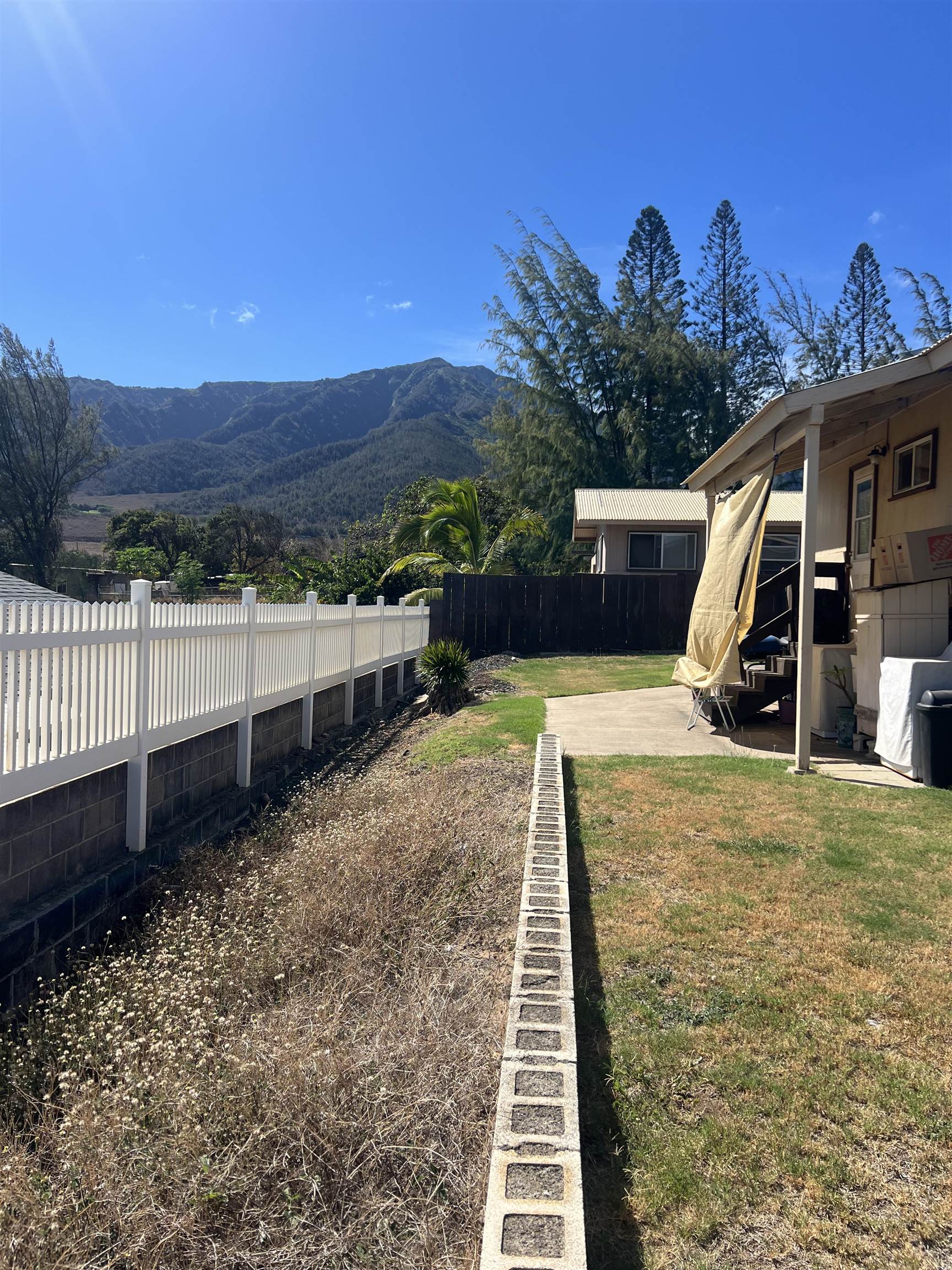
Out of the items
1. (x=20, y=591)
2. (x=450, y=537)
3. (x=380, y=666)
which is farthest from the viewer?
(x=450, y=537)

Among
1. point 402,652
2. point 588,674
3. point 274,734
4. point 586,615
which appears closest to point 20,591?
point 274,734

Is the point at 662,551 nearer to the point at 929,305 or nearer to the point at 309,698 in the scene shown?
the point at 309,698

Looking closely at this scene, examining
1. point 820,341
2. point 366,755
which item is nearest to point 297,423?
point 820,341

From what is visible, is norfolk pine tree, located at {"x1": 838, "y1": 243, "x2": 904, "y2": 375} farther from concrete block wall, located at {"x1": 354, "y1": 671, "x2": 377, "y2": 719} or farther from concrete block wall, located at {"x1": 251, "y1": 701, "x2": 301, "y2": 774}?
concrete block wall, located at {"x1": 251, "y1": 701, "x2": 301, "y2": 774}

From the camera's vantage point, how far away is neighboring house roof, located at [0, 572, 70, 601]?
27.0ft

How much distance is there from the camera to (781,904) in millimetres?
4043

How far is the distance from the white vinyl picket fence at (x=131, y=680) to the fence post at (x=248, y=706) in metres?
0.01

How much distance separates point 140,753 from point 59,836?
0.88 meters

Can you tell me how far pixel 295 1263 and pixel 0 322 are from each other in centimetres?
4535

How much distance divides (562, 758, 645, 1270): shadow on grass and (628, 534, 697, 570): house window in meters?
18.7

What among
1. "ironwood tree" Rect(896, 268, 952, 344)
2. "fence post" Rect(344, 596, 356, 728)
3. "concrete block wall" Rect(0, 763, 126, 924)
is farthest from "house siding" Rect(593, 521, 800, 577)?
"ironwood tree" Rect(896, 268, 952, 344)

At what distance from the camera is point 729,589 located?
8109 millimetres

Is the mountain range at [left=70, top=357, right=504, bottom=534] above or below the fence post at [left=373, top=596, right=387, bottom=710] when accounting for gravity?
above

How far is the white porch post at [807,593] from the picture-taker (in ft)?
22.1
